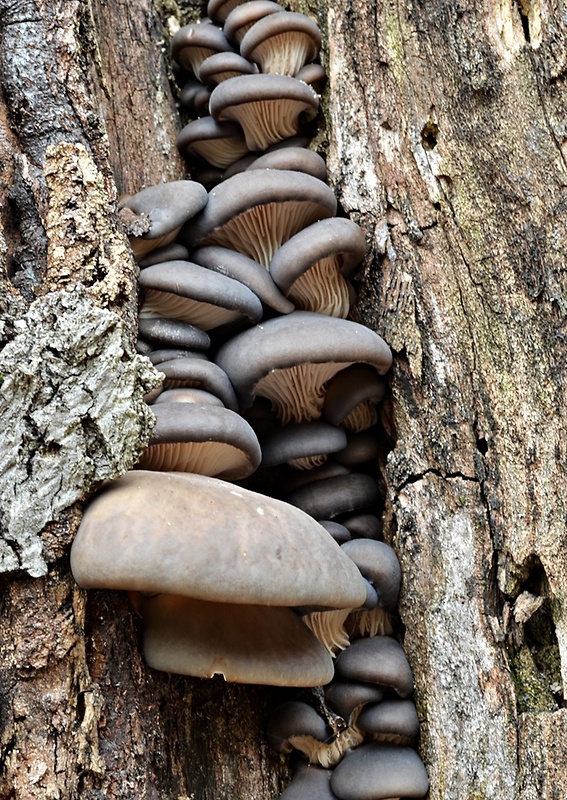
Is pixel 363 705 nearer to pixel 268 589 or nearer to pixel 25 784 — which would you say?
pixel 268 589

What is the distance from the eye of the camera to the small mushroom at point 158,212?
314 cm

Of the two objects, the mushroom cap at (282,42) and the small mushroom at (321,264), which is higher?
the mushroom cap at (282,42)

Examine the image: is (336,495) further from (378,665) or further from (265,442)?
(378,665)

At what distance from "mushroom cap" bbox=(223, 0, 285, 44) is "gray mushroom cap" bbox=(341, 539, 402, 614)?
2.72 meters

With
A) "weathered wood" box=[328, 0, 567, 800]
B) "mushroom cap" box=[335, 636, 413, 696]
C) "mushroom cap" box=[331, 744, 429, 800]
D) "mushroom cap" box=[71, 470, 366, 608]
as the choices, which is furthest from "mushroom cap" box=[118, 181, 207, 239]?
"mushroom cap" box=[331, 744, 429, 800]

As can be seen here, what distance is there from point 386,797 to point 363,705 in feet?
1.15

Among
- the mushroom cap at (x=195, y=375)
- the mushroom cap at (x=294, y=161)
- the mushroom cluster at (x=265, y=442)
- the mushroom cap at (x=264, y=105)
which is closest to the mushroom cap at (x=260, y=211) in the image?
the mushroom cluster at (x=265, y=442)

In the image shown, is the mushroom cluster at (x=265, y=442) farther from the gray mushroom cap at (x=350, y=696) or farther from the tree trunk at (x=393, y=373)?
the tree trunk at (x=393, y=373)

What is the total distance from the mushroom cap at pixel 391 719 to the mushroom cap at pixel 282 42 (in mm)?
3101

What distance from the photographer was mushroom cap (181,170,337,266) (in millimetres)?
3266

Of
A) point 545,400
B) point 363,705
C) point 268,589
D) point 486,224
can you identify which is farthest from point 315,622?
point 486,224

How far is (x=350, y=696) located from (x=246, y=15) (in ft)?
10.9

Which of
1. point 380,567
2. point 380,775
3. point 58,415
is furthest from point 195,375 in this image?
point 380,775

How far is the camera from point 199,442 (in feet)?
8.70
